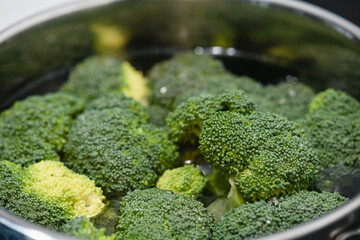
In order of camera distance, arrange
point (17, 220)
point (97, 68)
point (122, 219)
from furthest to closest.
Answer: point (97, 68), point (122, 219), point (17, 220)

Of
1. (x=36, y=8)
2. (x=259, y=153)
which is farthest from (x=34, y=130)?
(x=36, y=8)

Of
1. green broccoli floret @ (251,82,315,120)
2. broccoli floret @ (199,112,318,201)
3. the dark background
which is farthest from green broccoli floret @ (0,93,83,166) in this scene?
the dark background

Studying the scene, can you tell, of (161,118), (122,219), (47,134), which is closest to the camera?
(122,219)

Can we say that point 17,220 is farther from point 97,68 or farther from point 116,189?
point 97,68

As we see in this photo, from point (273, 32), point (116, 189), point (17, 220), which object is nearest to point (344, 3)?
point (273, 32)

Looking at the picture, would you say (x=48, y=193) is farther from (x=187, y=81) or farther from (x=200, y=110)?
(x=187, y=81)

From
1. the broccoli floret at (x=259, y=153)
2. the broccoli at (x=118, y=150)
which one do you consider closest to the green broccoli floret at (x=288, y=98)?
the broccoli floret at (x=259, y=153)

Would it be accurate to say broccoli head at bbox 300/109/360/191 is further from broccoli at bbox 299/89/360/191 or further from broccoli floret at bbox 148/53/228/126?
broccoli floret at bbox 148/53/228/126
